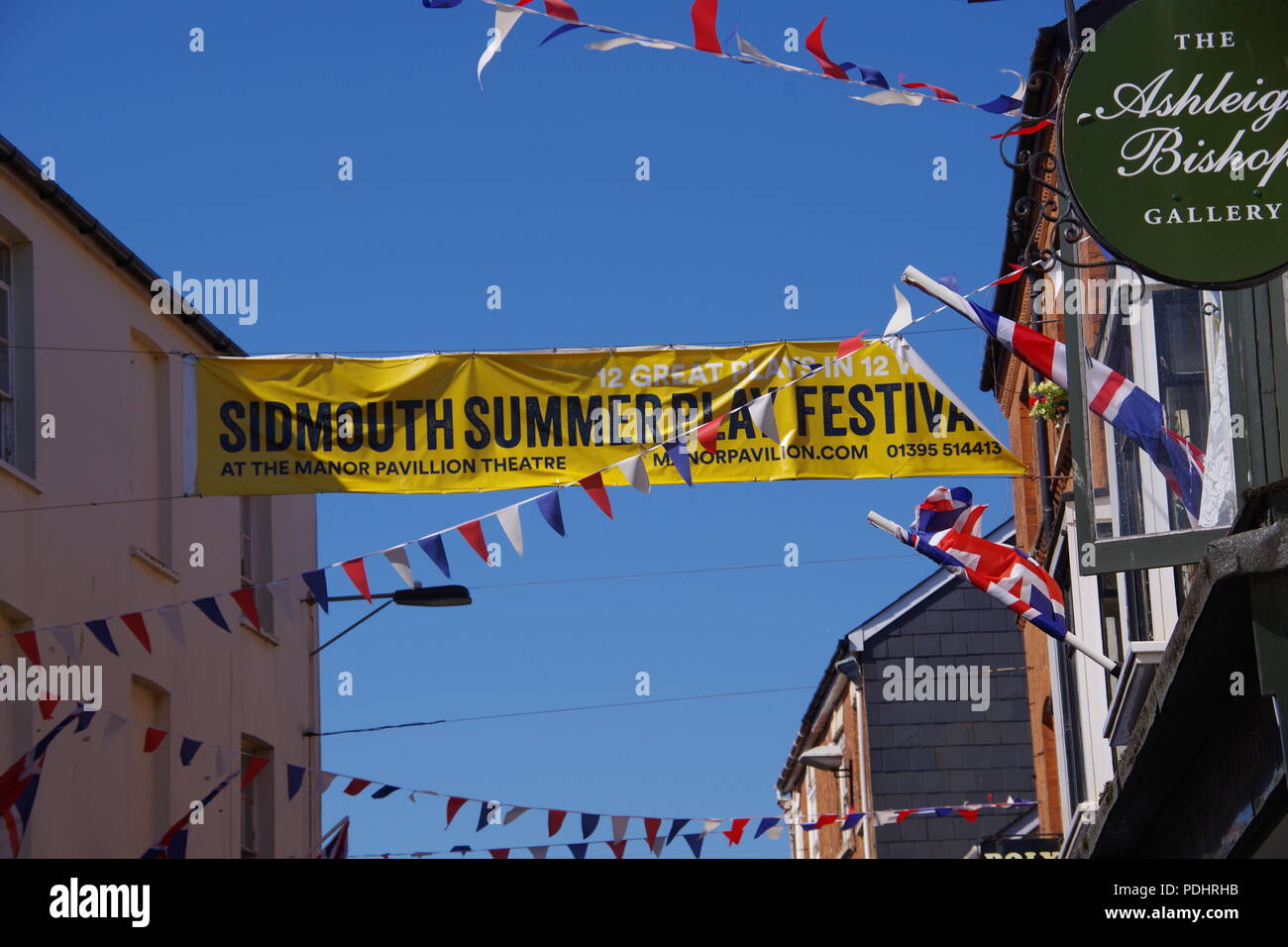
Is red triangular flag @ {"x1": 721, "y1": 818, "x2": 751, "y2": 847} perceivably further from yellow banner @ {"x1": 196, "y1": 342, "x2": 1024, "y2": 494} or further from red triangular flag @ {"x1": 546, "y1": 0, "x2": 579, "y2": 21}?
red triangular flag @ {"x1": 546, "y1": 0, "x2": 579, "y2": 21}

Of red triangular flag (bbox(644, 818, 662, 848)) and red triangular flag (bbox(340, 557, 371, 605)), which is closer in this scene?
red triangular flag (bbox(340, 557, 371, 605))

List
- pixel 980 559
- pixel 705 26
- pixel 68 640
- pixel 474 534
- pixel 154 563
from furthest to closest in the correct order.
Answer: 1. pixel 154 563
2. pixel 68 640
3. pixel 980 559
4. pixel 474 534
5. pixel 705 26

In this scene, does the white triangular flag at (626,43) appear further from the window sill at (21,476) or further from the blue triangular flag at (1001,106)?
the window sill at (21,476)

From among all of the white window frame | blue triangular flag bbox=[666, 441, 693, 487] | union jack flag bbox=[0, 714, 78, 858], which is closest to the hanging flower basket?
blue triangular flag bbox=[666, 441, 693, 487]

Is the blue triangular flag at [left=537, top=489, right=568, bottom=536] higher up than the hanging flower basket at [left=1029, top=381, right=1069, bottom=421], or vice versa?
the hanging flower basket at [left=1029, top=381, right=1069, bottom=421]

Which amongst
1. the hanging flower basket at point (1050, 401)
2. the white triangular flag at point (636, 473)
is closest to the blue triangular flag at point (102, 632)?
the white triangular flag at point (636, 473)

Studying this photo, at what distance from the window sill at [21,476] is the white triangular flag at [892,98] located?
25.8 ft

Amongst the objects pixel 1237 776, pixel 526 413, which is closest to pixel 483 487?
pixel 526 413

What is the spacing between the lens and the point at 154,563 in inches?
675

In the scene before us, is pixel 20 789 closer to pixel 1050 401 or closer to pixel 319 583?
pixel 319 583

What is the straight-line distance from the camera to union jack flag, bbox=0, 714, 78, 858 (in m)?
13.2

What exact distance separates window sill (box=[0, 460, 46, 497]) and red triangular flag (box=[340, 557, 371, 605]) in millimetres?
4014

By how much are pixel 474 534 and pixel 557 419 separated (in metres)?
2.22

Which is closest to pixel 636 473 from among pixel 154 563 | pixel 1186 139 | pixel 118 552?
pixel 1186 139
